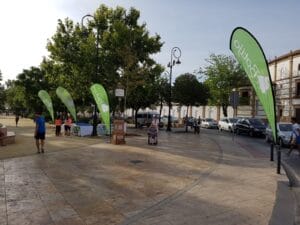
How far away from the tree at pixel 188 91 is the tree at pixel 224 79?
19.9 m

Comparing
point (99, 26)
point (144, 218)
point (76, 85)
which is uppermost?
point (99, 26)

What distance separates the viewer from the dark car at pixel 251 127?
99.7ft

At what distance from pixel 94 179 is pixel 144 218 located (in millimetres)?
3514

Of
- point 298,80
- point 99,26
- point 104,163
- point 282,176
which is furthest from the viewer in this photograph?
point 298,80

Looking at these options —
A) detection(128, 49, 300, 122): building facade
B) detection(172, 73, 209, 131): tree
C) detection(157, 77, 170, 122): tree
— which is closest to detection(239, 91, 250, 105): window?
detection(128, 49, 300, 122): building facade

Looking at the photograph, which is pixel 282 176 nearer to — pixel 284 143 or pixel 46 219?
pixel 46 219

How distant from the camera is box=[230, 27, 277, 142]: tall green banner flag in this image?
34.9 ft

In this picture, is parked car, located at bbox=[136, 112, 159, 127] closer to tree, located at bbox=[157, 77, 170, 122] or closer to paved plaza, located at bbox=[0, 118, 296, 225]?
tree, located at bbox=[157, 77, 170, 122]

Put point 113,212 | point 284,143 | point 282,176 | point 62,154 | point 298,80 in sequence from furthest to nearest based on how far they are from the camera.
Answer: point 298,80
point 284,143
point 62,154
point 282,176
point 113,212

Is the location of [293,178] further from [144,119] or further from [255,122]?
[144,119]

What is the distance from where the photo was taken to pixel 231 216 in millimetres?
6695

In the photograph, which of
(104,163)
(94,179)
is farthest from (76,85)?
(94,179)

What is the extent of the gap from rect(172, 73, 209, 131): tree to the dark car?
20.1 ft

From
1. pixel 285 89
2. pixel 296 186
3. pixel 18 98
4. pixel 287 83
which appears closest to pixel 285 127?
pixel 296 186
